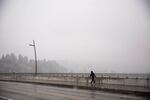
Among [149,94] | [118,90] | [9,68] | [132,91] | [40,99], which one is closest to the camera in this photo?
[40,99]

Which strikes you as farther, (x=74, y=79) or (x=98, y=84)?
(x=74, y=79)

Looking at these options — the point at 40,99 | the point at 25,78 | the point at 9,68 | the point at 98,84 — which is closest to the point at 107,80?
the point at 98,84

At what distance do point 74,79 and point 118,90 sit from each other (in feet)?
35.3

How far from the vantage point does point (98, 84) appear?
2517cm

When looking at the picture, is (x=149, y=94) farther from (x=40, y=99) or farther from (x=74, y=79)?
(x=74, y=79)

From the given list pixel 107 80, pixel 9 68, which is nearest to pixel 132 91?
pixel 107 80

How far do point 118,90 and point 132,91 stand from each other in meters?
1.67

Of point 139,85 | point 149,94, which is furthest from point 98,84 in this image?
point 149,94

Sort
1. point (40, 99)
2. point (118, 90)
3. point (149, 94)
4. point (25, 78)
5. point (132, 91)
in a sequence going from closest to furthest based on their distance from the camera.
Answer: point (40, 99)
point (149, 94)
point (132, 91)
point (118, 90)
point (25, 78)

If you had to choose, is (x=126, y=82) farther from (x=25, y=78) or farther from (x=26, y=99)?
Result: (x=25, y=78)

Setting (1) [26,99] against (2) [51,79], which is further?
(2) [51,79]

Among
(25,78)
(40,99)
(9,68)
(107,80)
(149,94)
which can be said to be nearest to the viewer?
(40,99)

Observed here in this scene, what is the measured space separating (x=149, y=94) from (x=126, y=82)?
18.4ft

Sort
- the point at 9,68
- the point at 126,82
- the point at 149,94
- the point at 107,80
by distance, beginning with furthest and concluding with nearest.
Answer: the point at 9,68
the point at 107,80
the point at 126,82
the point at 149,94
